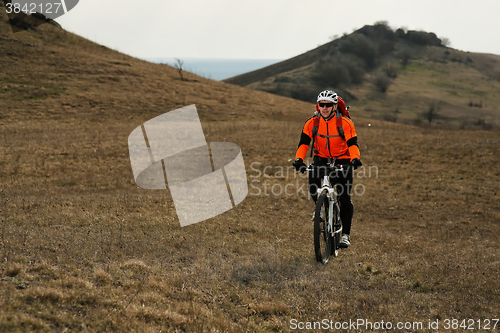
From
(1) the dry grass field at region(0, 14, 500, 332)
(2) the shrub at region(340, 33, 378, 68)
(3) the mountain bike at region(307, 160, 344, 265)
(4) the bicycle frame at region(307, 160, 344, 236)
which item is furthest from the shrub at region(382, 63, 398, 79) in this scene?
(4) the bicycle frame at region(307, 160, 344, 236)

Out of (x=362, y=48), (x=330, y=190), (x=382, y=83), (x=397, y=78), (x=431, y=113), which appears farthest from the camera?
(x=362, y=48)

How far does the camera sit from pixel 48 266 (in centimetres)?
612

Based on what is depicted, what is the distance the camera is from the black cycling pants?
24.9 ft

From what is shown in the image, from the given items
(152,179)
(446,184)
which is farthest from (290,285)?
(446,184)

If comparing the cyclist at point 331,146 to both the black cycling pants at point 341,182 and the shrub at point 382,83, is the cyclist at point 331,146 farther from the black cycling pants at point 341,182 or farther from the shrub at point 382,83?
the shrub at point 382,83

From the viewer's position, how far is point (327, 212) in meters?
7.47

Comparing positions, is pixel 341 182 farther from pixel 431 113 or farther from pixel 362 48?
pixel 362 48

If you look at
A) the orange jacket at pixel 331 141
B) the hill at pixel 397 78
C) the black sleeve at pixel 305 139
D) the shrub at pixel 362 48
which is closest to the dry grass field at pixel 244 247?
the orange jacket at pixel 331 141

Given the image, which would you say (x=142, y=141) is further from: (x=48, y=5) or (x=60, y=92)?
(x=48, y=5)

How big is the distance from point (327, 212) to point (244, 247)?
2.55 meters

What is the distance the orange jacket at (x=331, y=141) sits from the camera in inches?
297

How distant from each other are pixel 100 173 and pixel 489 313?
712 inches

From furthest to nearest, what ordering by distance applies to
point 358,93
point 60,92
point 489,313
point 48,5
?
point 358,93
point 48,5
point 60,92
point 489,313

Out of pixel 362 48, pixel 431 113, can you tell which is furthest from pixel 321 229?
pixel 362 48
